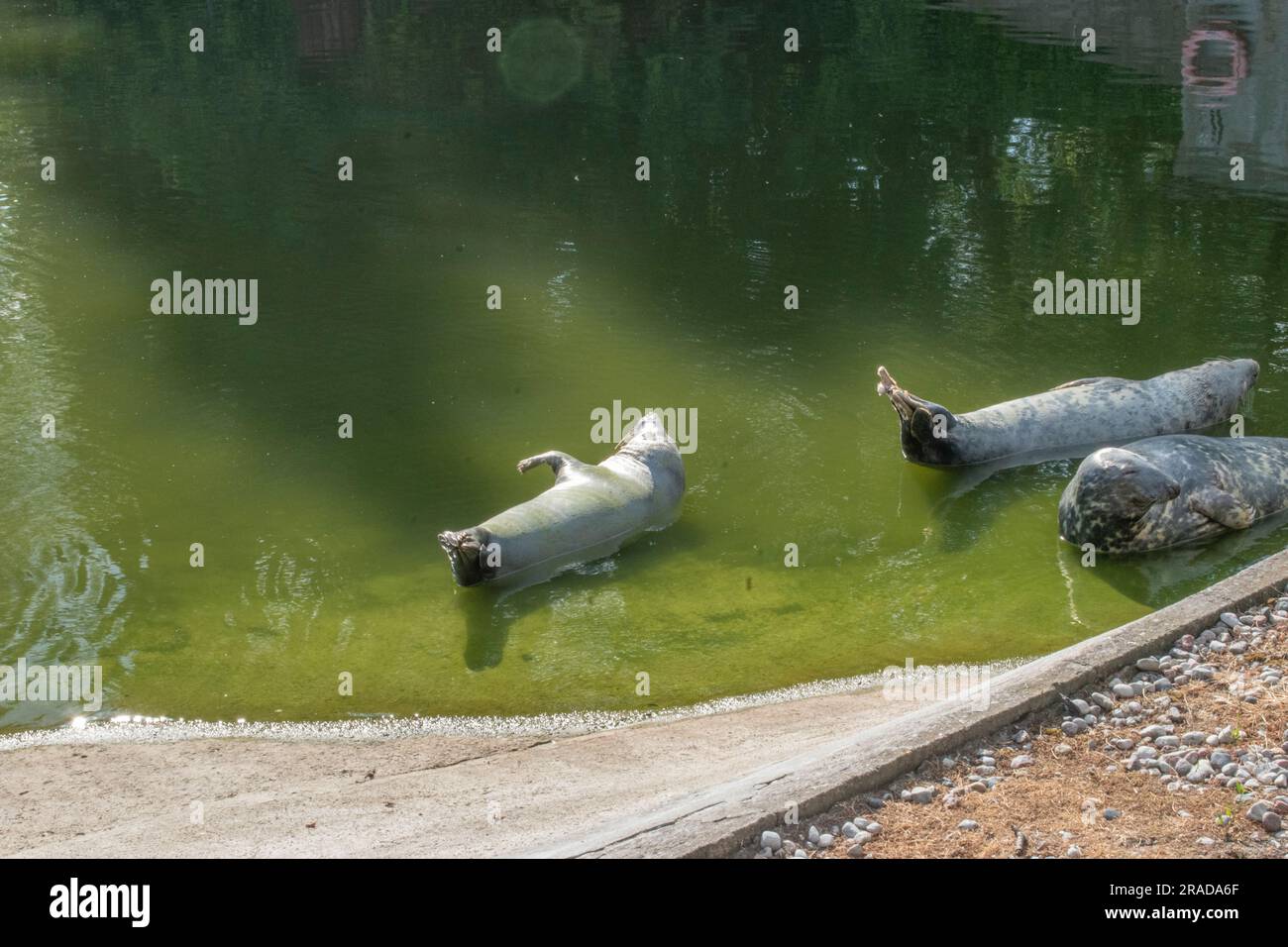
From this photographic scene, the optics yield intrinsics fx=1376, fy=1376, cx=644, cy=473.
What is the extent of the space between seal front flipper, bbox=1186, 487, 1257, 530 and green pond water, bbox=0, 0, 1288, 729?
183 mm

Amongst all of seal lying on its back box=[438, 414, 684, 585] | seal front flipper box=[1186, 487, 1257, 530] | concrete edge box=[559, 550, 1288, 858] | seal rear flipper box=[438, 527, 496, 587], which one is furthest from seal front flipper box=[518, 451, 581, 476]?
seal front flipper box=[1186, 487, 1257, 530]

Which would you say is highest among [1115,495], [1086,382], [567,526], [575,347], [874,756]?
[575,347]

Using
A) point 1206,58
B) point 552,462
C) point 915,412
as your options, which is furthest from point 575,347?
point 1206,58

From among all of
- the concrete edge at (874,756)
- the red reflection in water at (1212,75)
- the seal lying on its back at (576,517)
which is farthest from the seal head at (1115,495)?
the red reflection in water at (1212,75)

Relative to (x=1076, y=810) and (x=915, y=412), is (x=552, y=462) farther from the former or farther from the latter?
(x=1076, y=810)

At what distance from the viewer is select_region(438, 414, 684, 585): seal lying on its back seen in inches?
288

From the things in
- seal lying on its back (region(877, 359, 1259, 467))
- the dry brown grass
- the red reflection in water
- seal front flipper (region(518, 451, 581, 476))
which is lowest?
the dry brown grass

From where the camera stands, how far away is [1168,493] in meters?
7.68

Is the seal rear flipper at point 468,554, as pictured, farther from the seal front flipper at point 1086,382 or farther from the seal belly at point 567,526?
the seal front flipper at point 1086,382

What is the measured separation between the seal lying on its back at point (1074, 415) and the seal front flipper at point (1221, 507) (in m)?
1.20

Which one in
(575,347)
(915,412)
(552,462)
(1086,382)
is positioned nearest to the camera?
(552,462)

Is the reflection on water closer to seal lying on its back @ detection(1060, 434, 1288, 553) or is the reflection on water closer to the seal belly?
seal lying on its back @ detection(1060, 434, 1288, 553)

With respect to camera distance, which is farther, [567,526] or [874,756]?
[567,526]

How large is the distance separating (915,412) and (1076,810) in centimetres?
448
